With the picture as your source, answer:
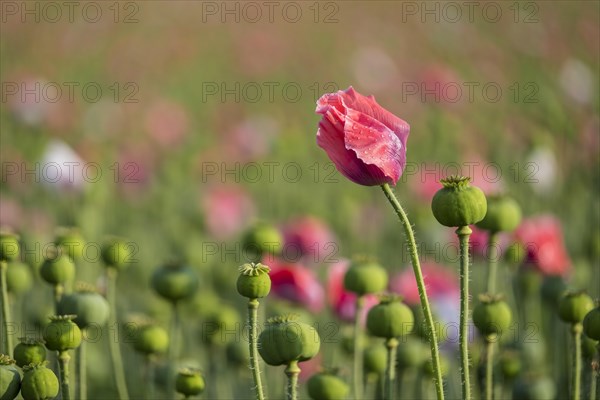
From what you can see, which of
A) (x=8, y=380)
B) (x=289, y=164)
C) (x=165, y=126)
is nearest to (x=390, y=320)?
(x=8, y=380)

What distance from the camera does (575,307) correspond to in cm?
141

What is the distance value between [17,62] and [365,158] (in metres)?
4.47

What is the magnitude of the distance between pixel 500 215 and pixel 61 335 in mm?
733

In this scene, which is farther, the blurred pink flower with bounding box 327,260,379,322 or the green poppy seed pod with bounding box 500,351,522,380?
the blurred pink flower with bounding box 327,260,379,322

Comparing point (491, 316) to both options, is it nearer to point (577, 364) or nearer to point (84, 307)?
point (577, 364)

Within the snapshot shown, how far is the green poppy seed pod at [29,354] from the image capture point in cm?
119

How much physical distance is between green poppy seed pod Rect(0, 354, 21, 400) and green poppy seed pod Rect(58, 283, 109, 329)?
0.24 metres

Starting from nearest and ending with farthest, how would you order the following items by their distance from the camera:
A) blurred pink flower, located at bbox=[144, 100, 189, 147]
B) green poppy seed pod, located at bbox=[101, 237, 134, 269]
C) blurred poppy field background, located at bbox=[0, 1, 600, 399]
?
green poppy seed pod, located at bbox=[101, 237, 134, 269], blurred poppy field background, located at bbox=[0, 1, 600, 399], blurred pink flower, located at bbox=[144, 100, 189, 147]

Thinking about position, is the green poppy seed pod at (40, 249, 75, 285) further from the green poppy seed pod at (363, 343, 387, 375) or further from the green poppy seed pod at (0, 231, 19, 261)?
the green poppy seed pod at (363, 343, 387, 375)

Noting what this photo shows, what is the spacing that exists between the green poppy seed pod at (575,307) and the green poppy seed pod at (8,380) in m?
0.76

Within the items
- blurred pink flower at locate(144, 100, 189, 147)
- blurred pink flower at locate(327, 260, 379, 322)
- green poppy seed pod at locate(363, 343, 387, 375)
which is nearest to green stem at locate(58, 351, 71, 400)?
green poppy seed pod at locate(363, 343, 387, 375)

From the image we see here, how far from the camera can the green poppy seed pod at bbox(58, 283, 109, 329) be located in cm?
138

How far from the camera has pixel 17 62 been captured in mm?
5270

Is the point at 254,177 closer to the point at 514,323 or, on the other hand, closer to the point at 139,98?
the point at 139,98
